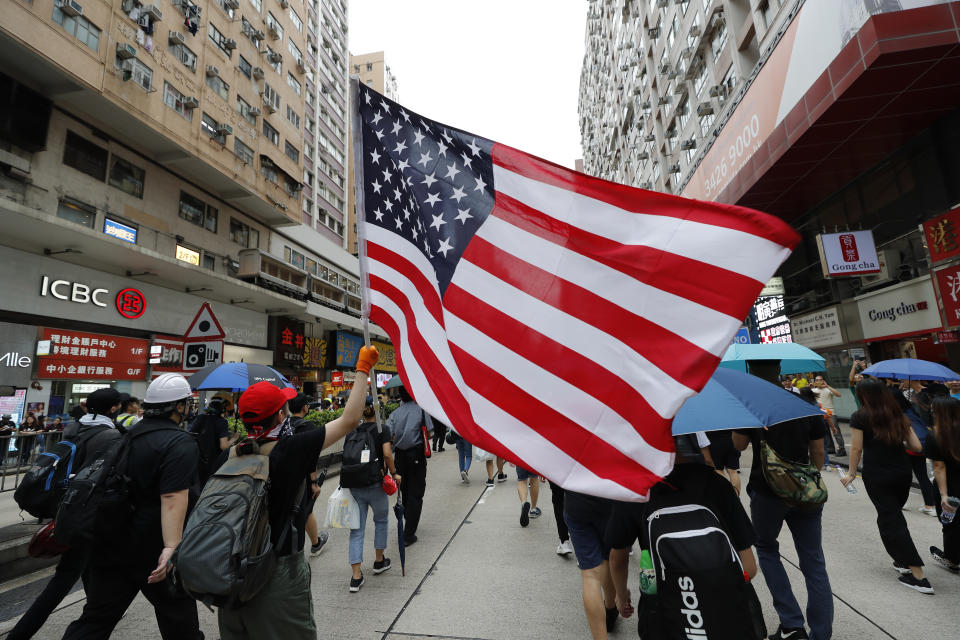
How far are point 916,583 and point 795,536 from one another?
5.79ft

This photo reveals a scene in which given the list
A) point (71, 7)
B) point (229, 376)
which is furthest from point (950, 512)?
point (71, 7)

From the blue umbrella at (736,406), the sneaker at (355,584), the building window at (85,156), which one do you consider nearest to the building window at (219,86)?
the building window at (85,156)

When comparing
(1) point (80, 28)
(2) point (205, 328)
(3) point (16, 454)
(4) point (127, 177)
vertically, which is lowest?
(3) point (16, 454)

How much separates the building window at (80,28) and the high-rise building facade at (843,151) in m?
20.8

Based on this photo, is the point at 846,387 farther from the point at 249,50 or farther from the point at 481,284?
the point at 249,50

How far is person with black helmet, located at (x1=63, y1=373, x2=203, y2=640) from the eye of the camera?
9.09 feet

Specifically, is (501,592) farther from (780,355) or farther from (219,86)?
(219,86)

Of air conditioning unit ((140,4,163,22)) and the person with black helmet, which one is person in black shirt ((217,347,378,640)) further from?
air conditioning unit ((140,4,163,22))

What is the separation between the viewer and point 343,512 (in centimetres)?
488

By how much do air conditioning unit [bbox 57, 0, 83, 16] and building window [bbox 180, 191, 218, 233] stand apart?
7046 mm

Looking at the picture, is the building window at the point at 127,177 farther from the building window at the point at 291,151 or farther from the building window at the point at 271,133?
the building window at the point at 291,151

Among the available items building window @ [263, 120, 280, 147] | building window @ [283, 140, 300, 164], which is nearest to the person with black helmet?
building window @ [263, 120, 280, 147]

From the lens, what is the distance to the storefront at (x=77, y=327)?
13773 mm

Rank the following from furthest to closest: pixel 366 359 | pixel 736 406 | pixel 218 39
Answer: pixel 218 39, pixel 736 406, pixel 366 359
